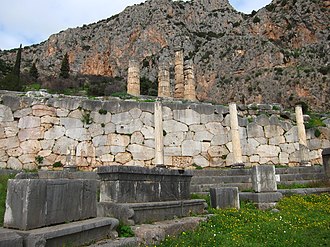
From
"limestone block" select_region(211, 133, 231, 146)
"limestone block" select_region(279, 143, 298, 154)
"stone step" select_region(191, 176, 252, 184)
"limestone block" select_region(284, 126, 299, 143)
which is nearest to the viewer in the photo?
"stone step" select_region(191, 176, 252, 184)

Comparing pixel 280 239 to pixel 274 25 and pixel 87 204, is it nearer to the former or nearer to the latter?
pixel 87 204

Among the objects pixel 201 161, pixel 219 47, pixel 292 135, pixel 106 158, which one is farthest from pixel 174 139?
pixel 219 47

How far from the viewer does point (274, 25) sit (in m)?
52.6

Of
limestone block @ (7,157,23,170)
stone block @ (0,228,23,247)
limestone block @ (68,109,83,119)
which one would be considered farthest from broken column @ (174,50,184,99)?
stone block @ (0,228,23,247)

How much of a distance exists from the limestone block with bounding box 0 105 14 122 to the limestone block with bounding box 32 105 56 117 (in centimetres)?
86

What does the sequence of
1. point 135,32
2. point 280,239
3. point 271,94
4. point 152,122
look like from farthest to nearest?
point 135,32 → point 271,94 → point 152,122 → point 280,239

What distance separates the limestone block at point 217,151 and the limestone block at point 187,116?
134 centimetres

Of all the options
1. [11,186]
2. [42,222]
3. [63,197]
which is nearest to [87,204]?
[63,197]

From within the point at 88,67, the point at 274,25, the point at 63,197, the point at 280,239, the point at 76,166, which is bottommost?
the point at 280,239

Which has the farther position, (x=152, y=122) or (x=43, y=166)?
(x=152, y=122)

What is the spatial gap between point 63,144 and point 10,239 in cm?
975

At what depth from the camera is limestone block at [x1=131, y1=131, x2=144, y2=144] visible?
12.9 m

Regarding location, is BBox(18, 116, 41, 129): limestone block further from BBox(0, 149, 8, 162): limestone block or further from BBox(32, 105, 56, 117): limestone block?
BBox(0, 149, 8, 162): limestone block

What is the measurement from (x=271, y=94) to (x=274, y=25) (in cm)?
1907
